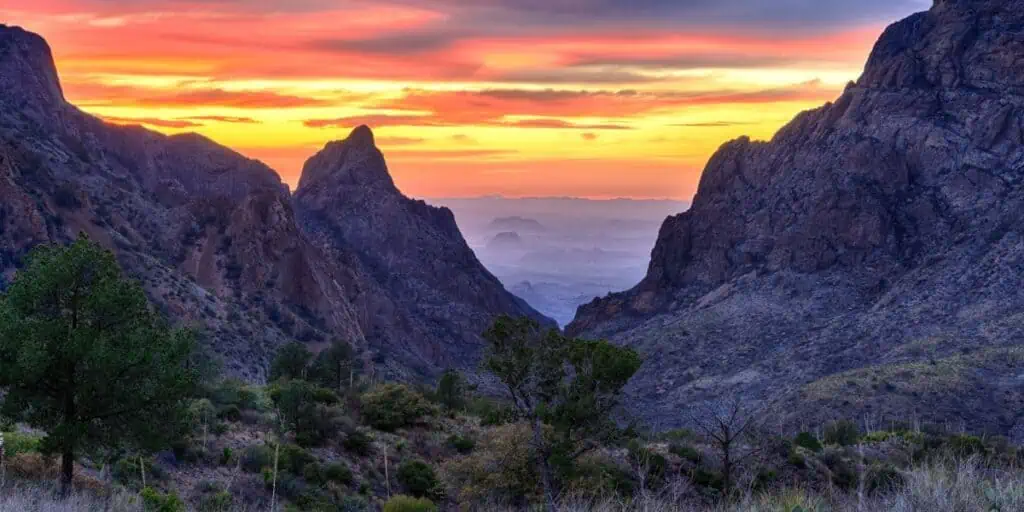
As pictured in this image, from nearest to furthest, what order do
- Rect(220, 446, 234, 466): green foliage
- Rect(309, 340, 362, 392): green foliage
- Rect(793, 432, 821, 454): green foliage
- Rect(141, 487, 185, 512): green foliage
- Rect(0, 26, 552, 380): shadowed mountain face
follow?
Rect(141, 487, 185, 512): green foliage → Rect(220, 446, 234, 466): green foliage → Rect(793, 432, 821, 454): green foliage → Rect(309, 340, 362, 392): green foliage → Rect(0, 26, 552, 380): shadowed mountain face

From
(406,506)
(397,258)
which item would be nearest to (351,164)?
(397,258)

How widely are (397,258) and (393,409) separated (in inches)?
3852

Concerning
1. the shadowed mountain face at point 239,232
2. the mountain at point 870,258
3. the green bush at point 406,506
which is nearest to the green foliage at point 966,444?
the mountain at point 870,258

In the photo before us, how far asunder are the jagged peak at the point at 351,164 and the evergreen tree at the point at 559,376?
121 meters

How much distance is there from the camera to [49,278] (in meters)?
16.4

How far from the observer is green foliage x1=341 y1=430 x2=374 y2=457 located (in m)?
32.5

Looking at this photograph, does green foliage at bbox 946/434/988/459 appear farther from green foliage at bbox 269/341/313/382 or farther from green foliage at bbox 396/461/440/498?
green foliage at bbox 269/341/313/382

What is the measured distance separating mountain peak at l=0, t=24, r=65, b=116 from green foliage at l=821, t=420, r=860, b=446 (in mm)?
98737

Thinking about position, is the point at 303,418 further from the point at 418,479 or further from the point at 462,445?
the point at 462,445

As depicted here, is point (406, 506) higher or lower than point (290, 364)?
higher

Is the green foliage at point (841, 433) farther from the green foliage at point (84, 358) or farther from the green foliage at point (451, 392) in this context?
the green foliage at point (84, 358)

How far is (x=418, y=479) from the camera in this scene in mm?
29703

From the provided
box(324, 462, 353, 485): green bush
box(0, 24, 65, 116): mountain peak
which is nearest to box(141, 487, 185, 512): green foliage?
box(324, 462, 353, 485): green bush

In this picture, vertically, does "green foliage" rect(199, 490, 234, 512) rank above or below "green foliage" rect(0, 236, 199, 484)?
below
